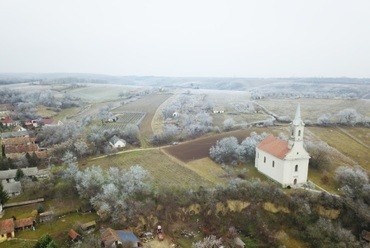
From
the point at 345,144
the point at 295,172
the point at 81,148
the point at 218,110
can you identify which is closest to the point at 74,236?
the point at 81,148

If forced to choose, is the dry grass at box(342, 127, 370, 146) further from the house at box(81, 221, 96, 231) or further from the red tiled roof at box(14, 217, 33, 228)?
the red tiled roof at box(14, 217, 33, 228)

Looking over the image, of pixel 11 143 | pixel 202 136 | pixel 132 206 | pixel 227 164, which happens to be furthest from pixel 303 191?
pixel 11 143

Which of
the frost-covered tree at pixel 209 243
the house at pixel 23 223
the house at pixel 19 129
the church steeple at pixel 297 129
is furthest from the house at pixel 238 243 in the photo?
the house at pixel 19 129

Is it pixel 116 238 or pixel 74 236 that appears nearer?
pixel 116 238

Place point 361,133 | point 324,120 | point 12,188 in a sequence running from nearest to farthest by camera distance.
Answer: point 12,188
point 361,133
point 324,120

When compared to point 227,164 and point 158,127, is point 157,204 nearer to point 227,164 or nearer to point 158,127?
point 227,164

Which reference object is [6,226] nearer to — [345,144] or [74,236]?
[74,236]

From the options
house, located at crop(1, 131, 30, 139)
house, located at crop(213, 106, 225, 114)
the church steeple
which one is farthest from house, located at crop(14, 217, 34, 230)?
house, located at crop(213, 106, 225, 114)
